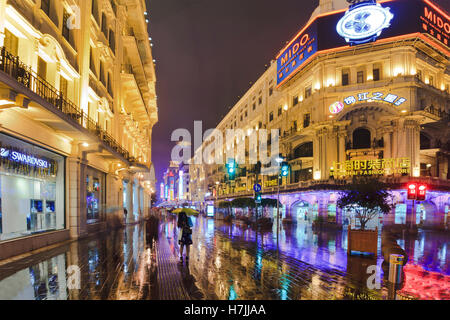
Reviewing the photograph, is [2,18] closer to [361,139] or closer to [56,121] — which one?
[56,121]

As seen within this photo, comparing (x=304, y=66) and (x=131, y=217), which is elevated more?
(x=304, y=66)

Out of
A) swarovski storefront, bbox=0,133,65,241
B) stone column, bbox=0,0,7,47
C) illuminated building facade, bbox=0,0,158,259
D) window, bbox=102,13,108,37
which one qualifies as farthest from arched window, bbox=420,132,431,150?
stone column, bbox=0,0,7,47

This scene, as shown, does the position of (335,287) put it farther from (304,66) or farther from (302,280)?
(304,66)

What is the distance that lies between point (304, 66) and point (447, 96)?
56.2 ft

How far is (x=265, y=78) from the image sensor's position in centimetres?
5325

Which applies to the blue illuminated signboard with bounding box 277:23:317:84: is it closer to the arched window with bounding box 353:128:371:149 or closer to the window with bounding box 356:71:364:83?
the window with bounding box 356:71:364:83

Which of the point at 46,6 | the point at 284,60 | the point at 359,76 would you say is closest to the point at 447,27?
the point at 359,76

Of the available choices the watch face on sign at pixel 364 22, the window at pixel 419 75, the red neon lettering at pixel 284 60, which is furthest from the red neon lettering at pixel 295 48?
the window at pixel 419 75

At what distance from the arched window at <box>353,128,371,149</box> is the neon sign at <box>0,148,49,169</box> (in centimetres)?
3075

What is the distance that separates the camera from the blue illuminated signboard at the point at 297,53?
118ft

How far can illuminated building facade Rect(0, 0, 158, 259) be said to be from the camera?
32.5 ft
